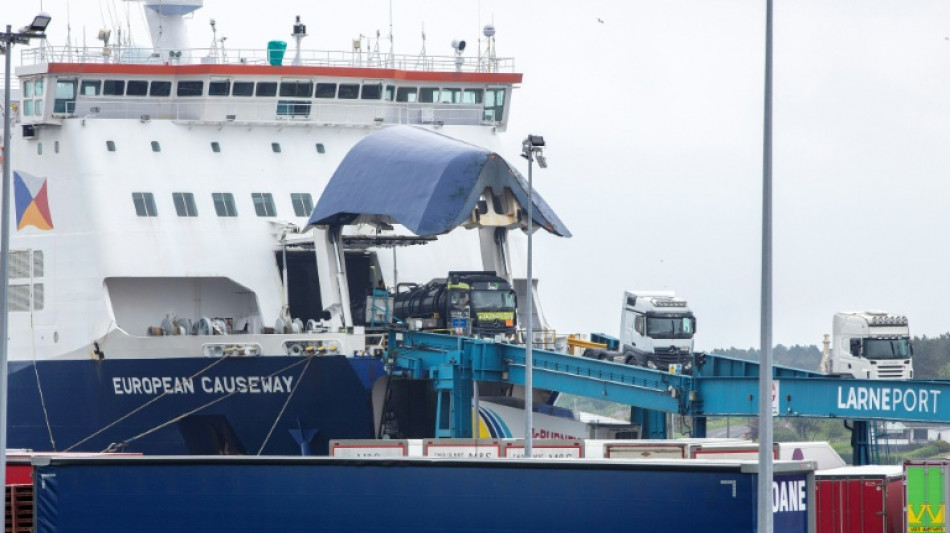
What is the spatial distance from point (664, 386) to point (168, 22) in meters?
22.9

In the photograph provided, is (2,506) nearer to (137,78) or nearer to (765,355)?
(765,355)

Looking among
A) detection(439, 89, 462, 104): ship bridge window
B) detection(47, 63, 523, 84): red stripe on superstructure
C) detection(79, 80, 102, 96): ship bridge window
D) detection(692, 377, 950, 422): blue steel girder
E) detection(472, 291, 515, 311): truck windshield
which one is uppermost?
detection(47, 63, 523, 84): red stripe on superstructure

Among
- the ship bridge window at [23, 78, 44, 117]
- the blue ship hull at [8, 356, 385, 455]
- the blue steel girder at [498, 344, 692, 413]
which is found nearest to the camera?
the blue steel girder at [498, 344, 692, 413]

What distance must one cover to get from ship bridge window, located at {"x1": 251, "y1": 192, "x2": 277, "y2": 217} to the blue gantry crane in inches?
249

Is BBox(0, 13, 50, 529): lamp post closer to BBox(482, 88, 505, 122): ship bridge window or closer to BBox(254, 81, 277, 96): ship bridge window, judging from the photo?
BBox(254, 81, 277, 96): ship bridge window

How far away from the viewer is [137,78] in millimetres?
53906

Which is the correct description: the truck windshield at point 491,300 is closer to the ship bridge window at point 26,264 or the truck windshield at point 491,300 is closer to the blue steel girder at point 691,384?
the blue steel girder at point 691,384

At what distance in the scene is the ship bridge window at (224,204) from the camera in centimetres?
5228

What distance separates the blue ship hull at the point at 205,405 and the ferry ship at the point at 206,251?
5 centimetres

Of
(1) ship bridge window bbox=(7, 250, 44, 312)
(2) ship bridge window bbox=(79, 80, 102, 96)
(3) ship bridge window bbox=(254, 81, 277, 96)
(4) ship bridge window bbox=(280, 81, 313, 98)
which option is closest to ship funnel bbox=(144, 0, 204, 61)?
(2) ship bridge window bbox=(79, 80, 102, 96)

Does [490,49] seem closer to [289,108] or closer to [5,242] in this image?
[289,108]

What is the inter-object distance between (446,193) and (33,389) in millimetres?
13443

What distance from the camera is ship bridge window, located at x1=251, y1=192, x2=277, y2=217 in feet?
173

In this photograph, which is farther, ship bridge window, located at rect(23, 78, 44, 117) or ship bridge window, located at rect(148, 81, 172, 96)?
ship bridge window, located at rect(148, 81, 172, 96)
